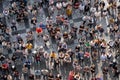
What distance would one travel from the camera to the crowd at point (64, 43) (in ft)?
142

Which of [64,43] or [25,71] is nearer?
[25,71]

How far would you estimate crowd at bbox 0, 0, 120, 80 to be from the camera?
43.3 metres

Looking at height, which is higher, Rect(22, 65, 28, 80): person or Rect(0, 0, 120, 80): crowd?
Rect(0, 0, 120, 80): crowd

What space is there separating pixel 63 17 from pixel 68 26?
1280 millimetres

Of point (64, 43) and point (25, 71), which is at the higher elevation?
point (64, 43)

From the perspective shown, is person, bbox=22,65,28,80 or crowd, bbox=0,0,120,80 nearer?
crowd, bbox=0,0,120,80

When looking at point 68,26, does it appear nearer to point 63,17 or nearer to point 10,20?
point 63,17

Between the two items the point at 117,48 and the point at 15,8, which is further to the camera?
the point at 15,8

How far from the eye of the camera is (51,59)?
146 feet

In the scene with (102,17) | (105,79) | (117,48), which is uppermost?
(102,17)

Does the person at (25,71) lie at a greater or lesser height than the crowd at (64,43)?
lesser

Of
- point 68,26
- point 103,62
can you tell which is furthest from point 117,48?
point 68,26

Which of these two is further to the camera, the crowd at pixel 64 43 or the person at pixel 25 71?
the person at pixel 25 71

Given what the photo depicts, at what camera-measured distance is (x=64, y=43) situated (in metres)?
44.6
